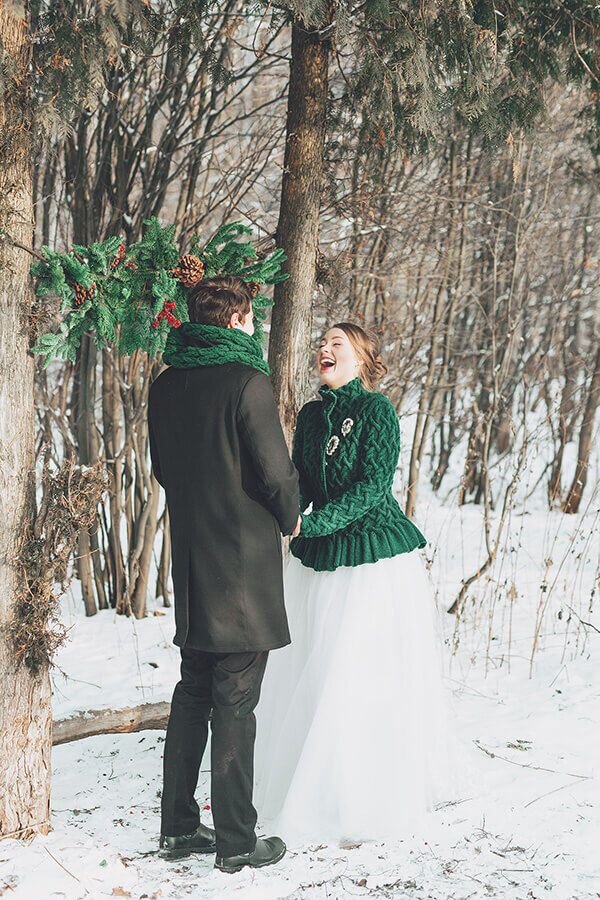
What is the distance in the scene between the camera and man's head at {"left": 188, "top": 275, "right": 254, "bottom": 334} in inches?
116

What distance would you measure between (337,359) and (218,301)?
68 cm

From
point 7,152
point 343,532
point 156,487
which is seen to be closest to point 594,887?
point 343,532

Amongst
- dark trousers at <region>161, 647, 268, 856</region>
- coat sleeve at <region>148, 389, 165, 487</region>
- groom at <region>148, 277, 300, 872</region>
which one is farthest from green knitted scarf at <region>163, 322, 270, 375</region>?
dark trousers at <region>161, 647, 268, 856</region>

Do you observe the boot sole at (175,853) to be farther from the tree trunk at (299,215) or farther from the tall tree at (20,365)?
the tree trunk at (299,215)

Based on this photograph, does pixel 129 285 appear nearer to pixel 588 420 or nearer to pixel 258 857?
pixel 258 857

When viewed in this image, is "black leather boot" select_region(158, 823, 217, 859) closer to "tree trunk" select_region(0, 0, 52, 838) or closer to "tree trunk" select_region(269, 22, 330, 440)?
"tree trunk" select_region(0, 0, 52, 838)

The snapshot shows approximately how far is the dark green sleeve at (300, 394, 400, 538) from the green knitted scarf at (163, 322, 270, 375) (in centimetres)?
55

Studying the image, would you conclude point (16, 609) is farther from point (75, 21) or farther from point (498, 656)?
point (498, 656)

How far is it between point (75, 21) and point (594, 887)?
3.52 meters

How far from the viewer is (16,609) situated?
3182mm

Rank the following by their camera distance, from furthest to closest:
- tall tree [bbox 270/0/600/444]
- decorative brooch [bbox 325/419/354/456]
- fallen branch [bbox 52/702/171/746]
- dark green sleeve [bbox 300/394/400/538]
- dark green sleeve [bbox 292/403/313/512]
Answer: fallen branch [bbox 52/702/171/746] → tall tree [bbox 270/0/600/444] → dark green sleeve [bbox 292/403/313/512] → decorative brooch [bbox 325/419/354/456] → dark green sleeve [bbox 300/394/400/538]

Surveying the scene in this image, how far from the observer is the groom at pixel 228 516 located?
2.89 m

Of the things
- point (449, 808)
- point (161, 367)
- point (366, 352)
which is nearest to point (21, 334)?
point (366, 352)

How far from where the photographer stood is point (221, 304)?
2.94 meters
